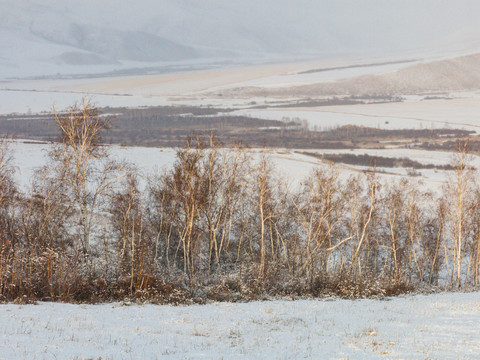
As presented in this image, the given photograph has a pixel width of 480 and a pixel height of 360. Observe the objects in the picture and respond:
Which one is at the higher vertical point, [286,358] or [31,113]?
[31,113]

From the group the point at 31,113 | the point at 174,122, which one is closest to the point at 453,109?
the point at 174,122

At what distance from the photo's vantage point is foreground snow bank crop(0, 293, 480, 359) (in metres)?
11.9

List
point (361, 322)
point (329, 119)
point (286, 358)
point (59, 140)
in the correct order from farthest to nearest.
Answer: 1. point (329, 119)
2. point (59, 140)
3. point (361, 322)
4. point (286, 358)

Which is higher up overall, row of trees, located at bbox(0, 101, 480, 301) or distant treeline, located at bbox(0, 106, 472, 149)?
distant treeline, located at bbox(0, 106, 472, 149)

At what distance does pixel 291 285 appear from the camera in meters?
22.9

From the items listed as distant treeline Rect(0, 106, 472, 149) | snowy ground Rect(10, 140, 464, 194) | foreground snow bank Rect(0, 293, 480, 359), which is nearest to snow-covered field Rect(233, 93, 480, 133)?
distant treeline Rect(0, 106, 472, 149)

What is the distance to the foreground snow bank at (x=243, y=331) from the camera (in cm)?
1185

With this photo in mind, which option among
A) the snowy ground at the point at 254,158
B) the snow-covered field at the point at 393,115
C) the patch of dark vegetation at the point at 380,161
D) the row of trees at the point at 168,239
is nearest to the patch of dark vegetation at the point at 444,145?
the snowy ground at the point at 254,158

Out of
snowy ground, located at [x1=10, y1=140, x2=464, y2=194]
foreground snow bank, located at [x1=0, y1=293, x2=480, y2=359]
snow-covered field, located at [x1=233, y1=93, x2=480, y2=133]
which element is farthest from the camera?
snow-covered field, located at [x1=233, y1=93, x2=480, y2=133]

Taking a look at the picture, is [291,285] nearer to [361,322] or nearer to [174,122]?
[361,322]

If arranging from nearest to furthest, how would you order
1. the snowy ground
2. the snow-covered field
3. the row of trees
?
the row of trees < the snowy ground < the snow-covered field

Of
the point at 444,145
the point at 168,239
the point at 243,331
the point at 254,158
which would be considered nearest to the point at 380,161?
the point at 444,145

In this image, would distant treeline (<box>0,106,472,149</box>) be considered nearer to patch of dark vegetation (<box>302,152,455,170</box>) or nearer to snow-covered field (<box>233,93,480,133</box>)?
snow-covered field (<box>233,93,480,133</box>)

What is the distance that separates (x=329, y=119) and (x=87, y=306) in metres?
130
